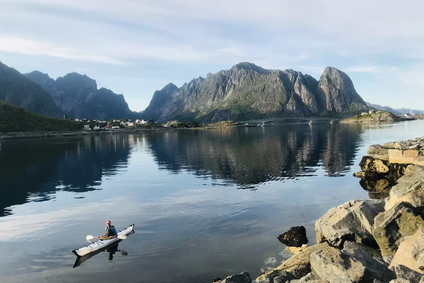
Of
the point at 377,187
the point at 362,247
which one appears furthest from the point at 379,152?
the point at 362,247

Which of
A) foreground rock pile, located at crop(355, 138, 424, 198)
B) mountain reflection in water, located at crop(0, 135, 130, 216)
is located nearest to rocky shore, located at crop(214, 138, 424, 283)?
foreground rock pile, located at crop(355, 138, 424, 198)

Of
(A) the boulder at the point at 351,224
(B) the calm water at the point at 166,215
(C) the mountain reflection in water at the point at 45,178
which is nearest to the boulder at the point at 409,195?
(A) the boulder at the point at 351,224

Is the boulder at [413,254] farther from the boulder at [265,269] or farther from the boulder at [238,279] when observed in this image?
the boulder at [265,269]

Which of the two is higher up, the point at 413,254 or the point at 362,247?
the point at 413,254

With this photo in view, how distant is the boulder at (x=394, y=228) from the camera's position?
18.5m

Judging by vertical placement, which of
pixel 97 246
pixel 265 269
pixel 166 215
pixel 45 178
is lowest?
pixel 45 178

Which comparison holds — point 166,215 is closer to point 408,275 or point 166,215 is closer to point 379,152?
point 408,275

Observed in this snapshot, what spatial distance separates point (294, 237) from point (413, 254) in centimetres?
1367

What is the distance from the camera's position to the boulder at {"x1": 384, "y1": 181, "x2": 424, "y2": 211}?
20500 millimetres

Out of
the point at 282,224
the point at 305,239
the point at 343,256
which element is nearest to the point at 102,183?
the point at 282,224

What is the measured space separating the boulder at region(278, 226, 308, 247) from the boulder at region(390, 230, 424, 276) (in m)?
12.0

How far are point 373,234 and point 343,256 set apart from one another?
6.86 m

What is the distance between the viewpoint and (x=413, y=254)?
544 inches

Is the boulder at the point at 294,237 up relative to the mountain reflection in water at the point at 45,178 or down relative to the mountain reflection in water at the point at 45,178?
up
